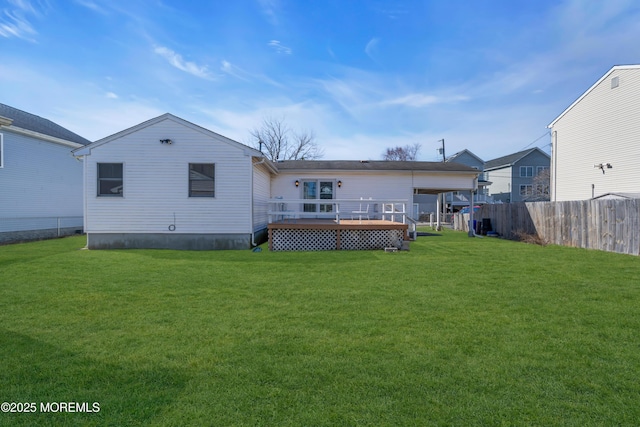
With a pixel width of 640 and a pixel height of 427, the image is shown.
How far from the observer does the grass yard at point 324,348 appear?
7.89 feet

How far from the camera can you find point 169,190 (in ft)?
37.0

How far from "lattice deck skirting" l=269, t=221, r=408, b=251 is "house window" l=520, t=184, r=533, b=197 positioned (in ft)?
108

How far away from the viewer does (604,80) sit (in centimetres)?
1566

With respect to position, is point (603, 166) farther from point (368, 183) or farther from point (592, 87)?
point (368, 183)

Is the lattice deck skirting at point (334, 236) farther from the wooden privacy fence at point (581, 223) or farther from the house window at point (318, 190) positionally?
the wooden privacy fence at point (581, 223)

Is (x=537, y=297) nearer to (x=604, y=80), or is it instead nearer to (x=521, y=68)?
(x=521, y=68)

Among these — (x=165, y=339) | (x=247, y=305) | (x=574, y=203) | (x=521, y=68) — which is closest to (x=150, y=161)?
(x=247, y=305)

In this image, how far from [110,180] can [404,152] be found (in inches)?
1837

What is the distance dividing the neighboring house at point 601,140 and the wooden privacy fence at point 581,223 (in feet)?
14.3

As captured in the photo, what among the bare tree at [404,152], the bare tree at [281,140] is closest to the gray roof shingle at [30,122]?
the bare tree at [281,140]

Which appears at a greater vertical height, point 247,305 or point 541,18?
point 541,18

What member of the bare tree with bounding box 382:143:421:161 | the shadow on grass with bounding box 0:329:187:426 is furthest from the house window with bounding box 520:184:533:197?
the shadow on grass with bounding box 0:329:187:426

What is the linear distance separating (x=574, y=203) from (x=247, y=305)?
12.4 meters

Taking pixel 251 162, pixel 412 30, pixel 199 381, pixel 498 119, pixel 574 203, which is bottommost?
pixel 199 381
